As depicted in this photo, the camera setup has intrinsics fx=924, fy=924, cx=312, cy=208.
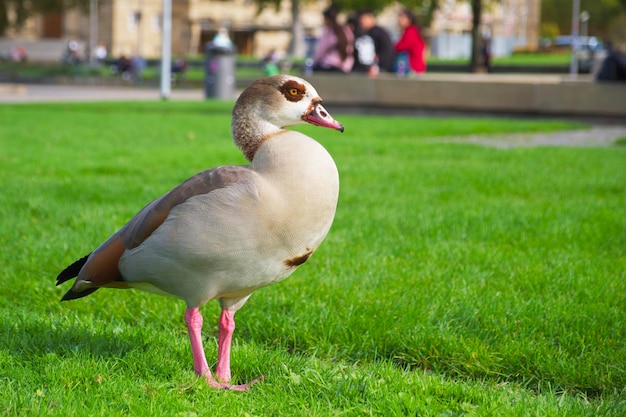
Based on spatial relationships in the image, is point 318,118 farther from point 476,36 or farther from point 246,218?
point 476,36

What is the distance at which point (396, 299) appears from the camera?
4.45 meters

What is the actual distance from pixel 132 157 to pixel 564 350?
23.2 feet

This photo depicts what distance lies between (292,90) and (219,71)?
23131 mm

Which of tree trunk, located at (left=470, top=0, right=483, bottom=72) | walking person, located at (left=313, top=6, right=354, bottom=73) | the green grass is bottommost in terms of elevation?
the green grass

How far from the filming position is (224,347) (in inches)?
134

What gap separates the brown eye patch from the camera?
122 inches

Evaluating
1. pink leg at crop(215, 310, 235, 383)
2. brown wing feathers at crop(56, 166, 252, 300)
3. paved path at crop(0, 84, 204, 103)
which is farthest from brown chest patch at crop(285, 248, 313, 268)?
paved path at crop(0, 84, 204, 103)

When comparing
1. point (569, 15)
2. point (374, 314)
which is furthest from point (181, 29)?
point (374, 314)

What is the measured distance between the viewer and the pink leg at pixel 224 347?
11.1 feet

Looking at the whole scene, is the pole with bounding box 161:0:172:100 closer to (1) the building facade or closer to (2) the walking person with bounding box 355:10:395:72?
(2) the walking person with bounding box 355:10:395:72

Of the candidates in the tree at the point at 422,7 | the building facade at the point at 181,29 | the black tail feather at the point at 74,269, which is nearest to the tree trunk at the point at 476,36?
the tree at the point at 422,7

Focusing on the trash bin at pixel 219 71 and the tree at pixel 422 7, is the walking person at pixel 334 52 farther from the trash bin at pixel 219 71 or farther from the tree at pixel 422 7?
the tree at pixel 422 7

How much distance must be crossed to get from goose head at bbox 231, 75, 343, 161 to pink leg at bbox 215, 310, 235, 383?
61 centimetres

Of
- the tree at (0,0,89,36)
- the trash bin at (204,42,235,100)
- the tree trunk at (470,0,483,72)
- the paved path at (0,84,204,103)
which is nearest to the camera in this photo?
the paved path at (0,84,204,103)
